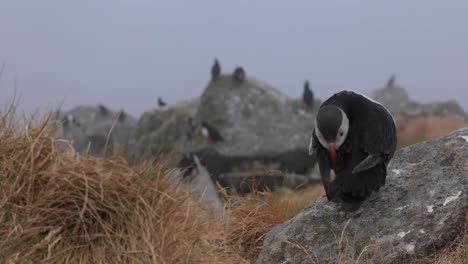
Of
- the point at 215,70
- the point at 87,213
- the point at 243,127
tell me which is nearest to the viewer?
the point at 87,213

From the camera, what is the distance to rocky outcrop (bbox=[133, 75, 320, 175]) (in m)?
15.4

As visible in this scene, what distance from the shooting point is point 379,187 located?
4.39m

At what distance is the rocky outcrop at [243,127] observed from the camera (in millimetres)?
15414

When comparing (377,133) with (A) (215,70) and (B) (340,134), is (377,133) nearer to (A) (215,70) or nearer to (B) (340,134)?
(B) (340,134)

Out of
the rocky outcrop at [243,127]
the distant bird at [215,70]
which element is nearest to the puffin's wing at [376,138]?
the rocky outcrop at [243,127]

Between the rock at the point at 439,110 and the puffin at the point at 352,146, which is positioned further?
the rock at the point at 439,110

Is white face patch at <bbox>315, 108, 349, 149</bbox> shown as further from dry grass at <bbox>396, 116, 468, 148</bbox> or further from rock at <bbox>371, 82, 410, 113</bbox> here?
rock at <bbox>371, 82, 410, 113</bbox>

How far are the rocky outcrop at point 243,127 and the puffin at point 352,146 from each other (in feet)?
34.3

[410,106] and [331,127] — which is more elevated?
[331,127]

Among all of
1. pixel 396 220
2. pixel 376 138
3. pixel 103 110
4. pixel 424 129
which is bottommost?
pixel 103 110

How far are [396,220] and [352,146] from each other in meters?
0.59

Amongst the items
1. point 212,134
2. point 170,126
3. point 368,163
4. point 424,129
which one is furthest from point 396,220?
point 424,129

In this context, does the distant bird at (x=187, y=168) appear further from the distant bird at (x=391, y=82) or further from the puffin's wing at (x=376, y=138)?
the distant bird at (x=391, y=82)

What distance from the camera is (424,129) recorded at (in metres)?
18.1
